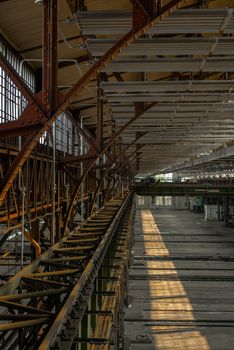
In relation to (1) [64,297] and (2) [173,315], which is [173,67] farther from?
(2) [173,315]

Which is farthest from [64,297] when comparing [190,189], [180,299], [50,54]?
[190,189]

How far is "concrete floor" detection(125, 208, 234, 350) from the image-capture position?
66.6ft

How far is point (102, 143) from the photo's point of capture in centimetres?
1795

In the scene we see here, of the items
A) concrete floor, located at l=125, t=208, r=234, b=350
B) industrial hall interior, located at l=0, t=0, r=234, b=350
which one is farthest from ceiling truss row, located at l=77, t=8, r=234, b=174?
concrete floor, located at l=125, t=208, r=234, b=350

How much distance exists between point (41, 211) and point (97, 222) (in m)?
2.86

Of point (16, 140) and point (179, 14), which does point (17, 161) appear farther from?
point (16, 140)

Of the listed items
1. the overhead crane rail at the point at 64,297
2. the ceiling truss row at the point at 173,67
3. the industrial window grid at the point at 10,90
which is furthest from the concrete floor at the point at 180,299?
the industrial window grid at the point at 10,90

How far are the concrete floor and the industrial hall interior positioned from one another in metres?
0.10

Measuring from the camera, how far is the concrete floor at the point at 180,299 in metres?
20.3

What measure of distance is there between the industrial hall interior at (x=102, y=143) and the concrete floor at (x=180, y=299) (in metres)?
Result: 0.10

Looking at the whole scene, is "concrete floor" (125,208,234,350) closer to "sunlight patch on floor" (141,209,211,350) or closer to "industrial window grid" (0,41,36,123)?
"sunlight patch on floor" (141,209,211,350)

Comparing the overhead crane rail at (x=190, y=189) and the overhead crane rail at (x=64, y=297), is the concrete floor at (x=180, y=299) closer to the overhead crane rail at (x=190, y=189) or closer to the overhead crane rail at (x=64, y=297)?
the overhead crane rail at (x=64, y=297)

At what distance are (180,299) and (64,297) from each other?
19.8 m

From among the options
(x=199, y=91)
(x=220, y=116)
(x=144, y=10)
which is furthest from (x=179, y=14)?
(x=220, y=116)
